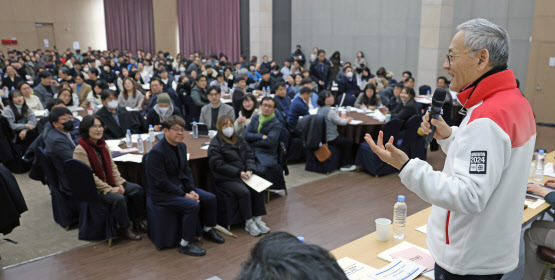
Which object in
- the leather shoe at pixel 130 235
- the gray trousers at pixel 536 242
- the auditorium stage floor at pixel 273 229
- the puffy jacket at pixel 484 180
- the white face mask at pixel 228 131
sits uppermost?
the puffy jacket at pixel 484 180

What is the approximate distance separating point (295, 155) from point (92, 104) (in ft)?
12.4

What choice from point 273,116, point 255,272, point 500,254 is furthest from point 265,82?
point 255,272

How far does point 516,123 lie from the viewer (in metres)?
1.49

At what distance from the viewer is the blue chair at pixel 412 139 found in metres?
7.08

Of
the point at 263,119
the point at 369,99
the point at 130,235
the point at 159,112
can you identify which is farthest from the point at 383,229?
the point at 369,99

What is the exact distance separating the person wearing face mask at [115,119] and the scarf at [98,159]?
5.07 ft

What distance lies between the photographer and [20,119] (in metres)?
7.19

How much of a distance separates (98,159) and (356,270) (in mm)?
3220

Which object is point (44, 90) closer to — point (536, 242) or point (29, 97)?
point (29, 97)

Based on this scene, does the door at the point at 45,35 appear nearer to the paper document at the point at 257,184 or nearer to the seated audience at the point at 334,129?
the seated audience at the point at 334,129

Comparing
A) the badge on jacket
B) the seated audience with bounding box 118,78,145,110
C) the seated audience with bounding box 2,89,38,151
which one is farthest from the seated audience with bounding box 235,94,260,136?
the badge on jacket

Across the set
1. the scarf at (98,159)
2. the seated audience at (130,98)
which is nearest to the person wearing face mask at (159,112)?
the seated audience at (130,98)

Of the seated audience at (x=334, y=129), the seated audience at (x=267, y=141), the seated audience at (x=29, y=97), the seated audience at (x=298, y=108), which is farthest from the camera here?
the seated audience at (x=29, y=97)

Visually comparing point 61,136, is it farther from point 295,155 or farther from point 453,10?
point 453,10
